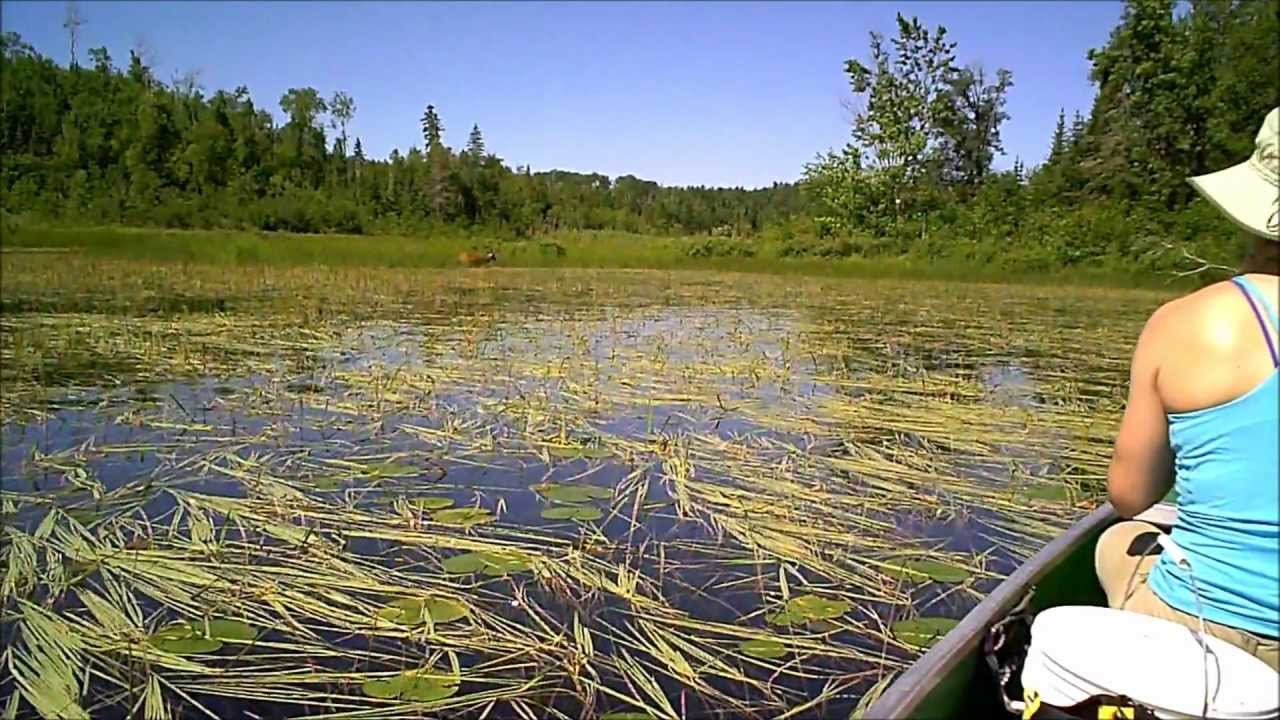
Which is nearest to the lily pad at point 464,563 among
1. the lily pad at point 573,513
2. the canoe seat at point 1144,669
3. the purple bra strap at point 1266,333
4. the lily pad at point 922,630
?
the lily pad at point 573,513

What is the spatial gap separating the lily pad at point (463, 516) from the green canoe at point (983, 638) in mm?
1557

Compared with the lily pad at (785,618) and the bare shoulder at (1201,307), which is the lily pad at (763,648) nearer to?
the lily pad at (785,618)

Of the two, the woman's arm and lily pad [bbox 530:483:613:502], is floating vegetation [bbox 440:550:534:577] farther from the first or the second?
the woman's arm

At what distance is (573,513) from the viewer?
290 centimetres

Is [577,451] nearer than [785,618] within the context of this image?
No

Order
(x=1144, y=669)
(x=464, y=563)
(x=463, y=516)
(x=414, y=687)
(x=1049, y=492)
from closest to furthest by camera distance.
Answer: (x=1144, y=669) < (x=414, y=687) < (x=464, y=563) < (x=463, y=516) < (x=1049, y=492)

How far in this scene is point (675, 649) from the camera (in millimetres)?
2074

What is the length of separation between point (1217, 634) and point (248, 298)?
9.44 meters

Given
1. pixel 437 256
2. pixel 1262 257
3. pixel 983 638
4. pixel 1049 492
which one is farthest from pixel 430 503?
pixel 437 256

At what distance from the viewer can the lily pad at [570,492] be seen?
3043 millimetres

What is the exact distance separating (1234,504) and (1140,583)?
32 centimetres

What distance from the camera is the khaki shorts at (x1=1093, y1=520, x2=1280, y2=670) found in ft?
3.96

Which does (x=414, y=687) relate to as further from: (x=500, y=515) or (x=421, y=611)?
(x=500, y=515)

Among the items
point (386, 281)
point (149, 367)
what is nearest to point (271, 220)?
point (386, 281)
